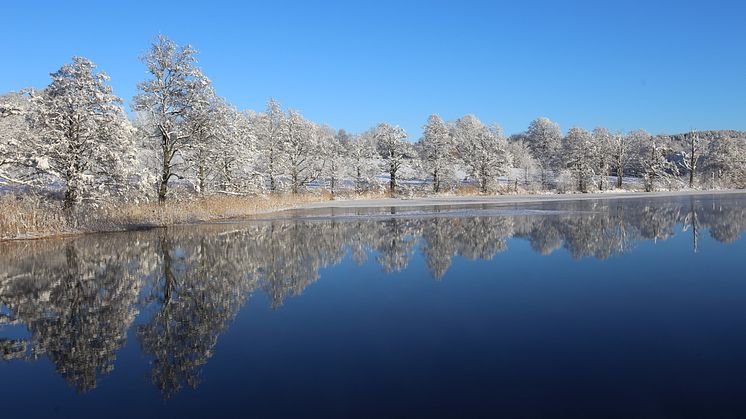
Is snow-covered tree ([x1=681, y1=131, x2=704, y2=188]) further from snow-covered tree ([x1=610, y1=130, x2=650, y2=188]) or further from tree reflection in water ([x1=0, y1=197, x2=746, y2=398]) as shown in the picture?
tree reflection in water ([x1=0, y1=197, x2=746, y2=398])

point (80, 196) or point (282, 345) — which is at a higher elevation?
point (80, 196)

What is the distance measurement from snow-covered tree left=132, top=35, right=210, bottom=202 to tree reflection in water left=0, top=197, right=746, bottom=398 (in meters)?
6.39

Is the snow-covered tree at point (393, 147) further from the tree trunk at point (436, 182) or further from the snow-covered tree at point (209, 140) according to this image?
the snow-covered tree at point (209, 140)

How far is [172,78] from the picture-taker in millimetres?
26000

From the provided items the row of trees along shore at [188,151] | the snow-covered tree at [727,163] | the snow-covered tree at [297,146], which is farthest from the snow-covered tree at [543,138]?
the snow-covered tree at [297,146]

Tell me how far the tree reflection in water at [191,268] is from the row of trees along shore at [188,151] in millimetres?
3469

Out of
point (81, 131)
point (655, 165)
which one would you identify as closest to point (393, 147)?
point (81, 131)

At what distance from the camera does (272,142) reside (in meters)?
47.5

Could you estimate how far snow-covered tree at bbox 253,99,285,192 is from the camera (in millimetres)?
46469

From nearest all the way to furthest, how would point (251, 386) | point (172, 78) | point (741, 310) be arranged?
point (251, 386) < point (741, 310) < point (172, 78)

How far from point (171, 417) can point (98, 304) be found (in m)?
5.45

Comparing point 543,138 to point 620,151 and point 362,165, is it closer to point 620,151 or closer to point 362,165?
point 620,151

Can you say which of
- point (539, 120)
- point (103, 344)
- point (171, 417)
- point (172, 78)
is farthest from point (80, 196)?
point (539, 120)

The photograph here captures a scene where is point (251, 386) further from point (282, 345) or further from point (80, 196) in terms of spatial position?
point (80, 196)
